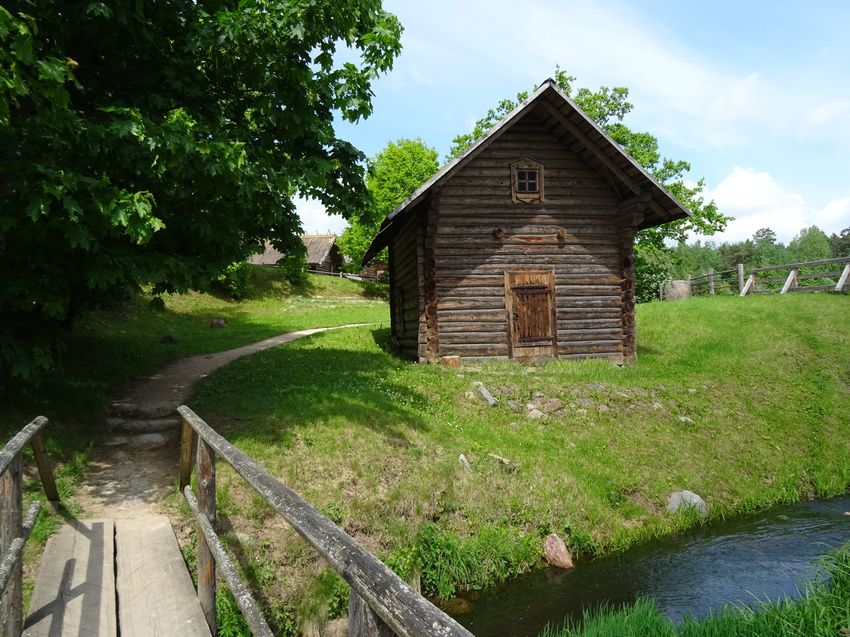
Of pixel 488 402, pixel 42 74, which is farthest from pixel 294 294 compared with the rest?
pixel 42 74

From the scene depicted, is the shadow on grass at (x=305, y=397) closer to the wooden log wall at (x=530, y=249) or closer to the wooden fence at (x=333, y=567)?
the wooden log wall at (x=530, y=249)

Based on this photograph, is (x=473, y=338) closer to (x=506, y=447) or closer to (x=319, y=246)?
(x=506, y=447)

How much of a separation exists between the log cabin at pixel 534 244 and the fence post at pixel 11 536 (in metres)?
10.7

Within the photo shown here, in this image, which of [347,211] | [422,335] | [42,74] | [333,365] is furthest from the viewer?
[422,335]

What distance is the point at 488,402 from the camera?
38.9 feet

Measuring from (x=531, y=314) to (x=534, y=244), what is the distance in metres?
1.94

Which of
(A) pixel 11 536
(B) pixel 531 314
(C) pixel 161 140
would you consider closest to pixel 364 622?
(A) pixel 11 536

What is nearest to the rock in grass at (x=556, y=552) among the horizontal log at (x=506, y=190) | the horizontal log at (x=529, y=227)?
the horizontal log at (x=529, y=227)

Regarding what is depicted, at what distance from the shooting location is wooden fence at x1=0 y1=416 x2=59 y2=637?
3500 mm

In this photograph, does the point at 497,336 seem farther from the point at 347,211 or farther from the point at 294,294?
the point at 294,294

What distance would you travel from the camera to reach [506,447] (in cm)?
995

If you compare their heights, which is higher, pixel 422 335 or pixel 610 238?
pixel 610 238

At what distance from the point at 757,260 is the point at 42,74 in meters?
110

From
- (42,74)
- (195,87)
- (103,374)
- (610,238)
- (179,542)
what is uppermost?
(195,87)
